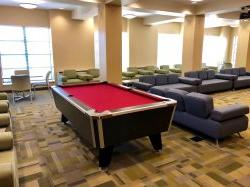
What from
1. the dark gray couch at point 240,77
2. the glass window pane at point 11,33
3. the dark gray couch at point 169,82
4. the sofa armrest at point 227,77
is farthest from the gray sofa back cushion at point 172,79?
the glass window pane at point 11,33

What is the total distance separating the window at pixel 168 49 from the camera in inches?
458

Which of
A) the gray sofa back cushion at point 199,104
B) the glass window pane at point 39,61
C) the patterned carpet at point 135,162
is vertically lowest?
the patterned carpet at point 135,162

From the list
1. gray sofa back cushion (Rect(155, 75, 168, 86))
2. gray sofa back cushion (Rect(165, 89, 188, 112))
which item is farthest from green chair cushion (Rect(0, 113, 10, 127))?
gray sofa back cushion (Rect(155, 75, 168, 86))

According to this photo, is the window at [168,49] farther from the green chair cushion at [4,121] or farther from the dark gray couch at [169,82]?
the green chair cushion at [4,121]

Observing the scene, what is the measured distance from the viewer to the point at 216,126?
3328 mm

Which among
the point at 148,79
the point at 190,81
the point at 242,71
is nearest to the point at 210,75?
the point at 190,81

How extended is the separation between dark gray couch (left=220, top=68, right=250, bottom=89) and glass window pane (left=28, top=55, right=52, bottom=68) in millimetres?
7150

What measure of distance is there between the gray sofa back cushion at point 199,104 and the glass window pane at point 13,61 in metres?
6.95

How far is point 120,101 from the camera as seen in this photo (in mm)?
3125

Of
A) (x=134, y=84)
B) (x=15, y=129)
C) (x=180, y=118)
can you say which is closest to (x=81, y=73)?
(x=134, y=84)

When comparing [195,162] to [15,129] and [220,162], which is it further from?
[15,129]

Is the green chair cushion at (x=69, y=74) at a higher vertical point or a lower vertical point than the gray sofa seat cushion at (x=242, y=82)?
higher

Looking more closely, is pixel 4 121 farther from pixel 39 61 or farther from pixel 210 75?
pixel 210 75

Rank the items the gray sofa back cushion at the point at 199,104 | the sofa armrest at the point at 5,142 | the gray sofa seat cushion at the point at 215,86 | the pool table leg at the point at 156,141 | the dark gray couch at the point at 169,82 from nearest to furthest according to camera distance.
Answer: the sofa armrest at the point at 5,142 < the pool table leg at the point at 156,141 < the gray sofa back cushion at the point at 199,104 < the dark gray couch at the point at 169,82 < the gray sofa seat cushion at the point at 215,86
